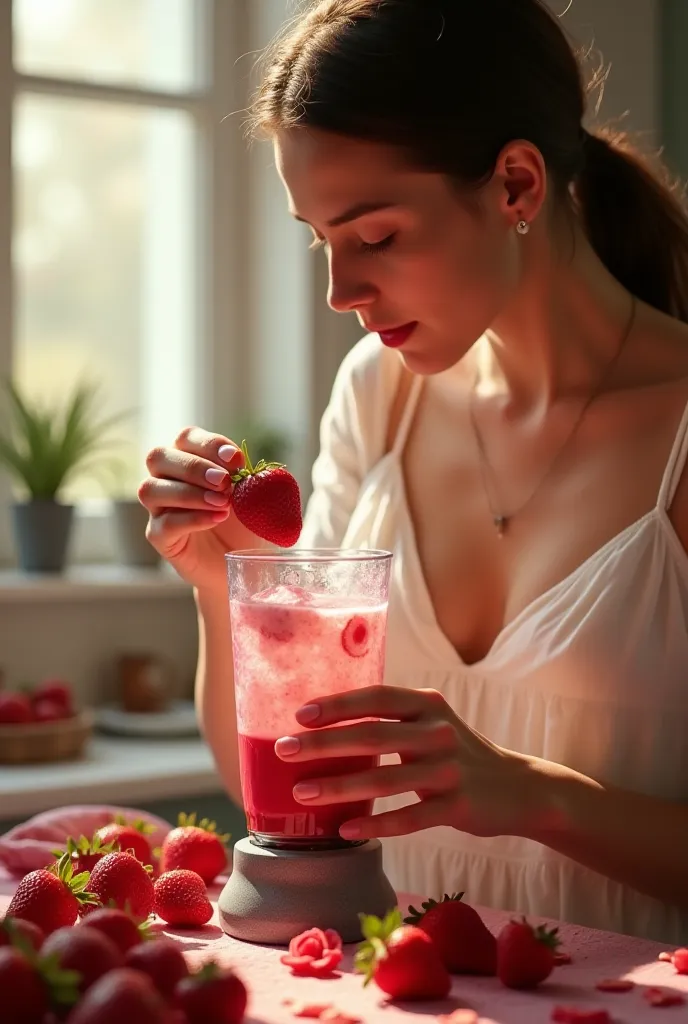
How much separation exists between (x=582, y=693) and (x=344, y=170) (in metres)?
0.59

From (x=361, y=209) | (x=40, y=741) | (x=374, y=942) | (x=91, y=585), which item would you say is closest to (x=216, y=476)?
(x=361, y=209)

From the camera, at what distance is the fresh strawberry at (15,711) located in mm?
2416

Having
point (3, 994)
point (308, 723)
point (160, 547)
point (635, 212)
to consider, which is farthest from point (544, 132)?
point (3, 994)

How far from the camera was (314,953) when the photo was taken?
1.00m

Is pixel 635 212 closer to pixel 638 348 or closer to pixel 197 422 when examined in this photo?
pixel 638 348

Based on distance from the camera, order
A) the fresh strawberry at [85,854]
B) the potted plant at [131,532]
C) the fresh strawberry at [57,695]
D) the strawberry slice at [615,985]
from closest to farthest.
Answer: the strawberry slice at [615,985] < the fresh strawberry at [85,854] < the fresh strawberry at [57,695] < the potted plant at [131,532]

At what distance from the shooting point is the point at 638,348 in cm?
158

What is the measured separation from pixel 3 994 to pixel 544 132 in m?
1.04

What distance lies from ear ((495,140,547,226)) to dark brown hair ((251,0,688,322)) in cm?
2

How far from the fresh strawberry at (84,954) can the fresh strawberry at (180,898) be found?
0.80 ft

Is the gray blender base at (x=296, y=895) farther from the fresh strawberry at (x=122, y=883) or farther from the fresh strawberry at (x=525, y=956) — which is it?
the fresh strawberry at (x=525, y=956)

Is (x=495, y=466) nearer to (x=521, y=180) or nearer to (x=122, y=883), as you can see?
(x=521, y=180)

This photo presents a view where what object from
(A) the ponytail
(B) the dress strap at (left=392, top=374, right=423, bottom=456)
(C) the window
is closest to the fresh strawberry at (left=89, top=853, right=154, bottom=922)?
(B) the dress strap at (left=392, top=374, right=423, bottom=456)

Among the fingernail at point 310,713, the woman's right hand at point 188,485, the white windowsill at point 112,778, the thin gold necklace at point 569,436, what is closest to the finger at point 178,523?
the woman's right hand at point 188,485
